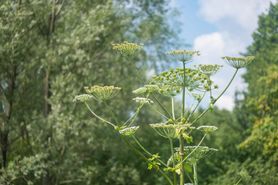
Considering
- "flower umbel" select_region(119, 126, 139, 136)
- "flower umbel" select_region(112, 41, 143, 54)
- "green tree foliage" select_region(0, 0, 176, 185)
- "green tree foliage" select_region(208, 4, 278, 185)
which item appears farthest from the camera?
"green tree foliage" select_region(208, 4, 278, 185)

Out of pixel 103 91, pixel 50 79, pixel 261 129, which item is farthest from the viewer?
pixel 261 129

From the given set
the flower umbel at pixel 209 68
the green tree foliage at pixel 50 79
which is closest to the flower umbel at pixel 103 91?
the flower umbel at pixel 209 68

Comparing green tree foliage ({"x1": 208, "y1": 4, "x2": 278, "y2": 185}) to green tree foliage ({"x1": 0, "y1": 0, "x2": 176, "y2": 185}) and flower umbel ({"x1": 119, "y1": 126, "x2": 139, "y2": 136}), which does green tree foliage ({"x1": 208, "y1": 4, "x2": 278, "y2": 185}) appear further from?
green tree foliage ({"x1": 0, "y1": 0, "x2": 176, "y2": 185})

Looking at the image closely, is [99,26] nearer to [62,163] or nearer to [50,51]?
[50,51]

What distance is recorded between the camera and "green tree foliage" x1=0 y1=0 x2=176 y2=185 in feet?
45.7

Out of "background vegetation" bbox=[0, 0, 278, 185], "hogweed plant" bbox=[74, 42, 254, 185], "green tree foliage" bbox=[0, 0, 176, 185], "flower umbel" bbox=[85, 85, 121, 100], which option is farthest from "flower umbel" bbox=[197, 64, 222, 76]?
"green tree foliage" bbox=[0, 0, 176, 185]

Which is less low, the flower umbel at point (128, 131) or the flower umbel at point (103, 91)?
the flower umbel at point (103, 91)

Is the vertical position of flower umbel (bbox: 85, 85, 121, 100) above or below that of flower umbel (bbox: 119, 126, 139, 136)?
above

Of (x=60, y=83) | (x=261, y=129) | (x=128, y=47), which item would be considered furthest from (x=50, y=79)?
(x=128, y=47)

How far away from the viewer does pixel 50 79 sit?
15578 millimetres

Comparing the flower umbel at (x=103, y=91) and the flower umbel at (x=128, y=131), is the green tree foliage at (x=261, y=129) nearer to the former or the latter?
the flower umbel at (x=128, y=131)

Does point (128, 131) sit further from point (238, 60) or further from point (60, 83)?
point (60, 83)

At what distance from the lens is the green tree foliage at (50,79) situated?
13.9 metres

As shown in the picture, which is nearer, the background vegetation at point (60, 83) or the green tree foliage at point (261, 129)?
the background vegetation at point (60, 83)
